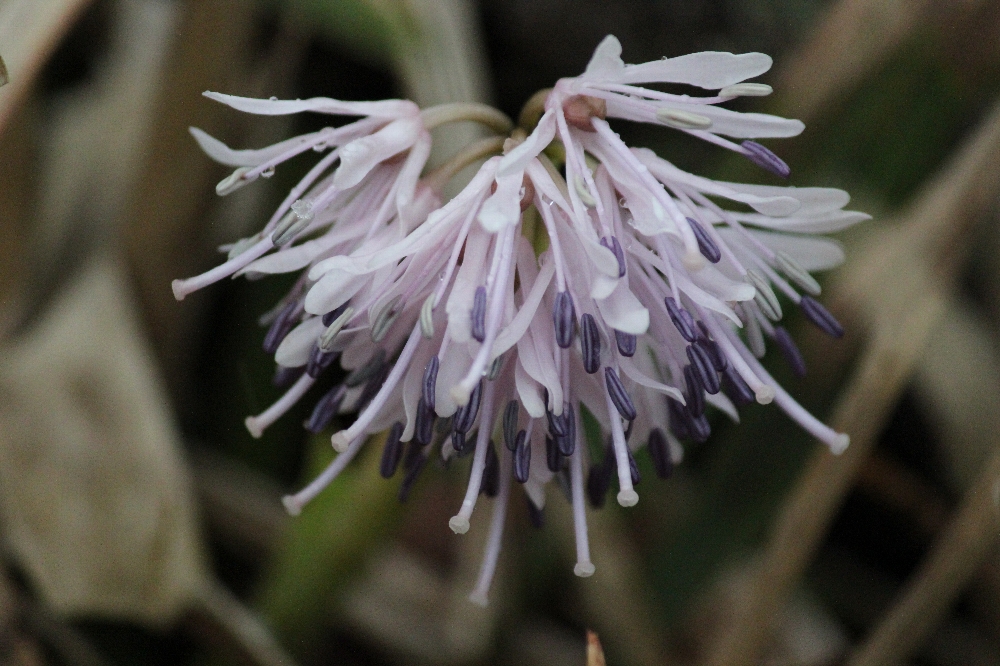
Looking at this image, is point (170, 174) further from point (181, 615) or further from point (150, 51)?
point (181, 615)

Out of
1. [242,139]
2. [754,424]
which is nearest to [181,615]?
[242,139]

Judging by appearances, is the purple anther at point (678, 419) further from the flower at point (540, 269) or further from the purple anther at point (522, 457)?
the purple anther at point (522, 457)

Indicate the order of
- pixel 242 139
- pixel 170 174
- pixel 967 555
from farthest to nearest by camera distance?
pixel 242 139
pixel 170 174
pixel 967 555

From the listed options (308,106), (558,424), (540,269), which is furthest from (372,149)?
(558,424)

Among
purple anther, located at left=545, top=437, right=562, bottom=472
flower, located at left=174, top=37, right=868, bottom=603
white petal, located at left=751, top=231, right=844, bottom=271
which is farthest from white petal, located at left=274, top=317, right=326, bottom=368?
white petal, located at left=751, top=231, right=844, bottom=271

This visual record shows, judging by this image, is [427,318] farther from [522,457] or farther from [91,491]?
[91,491]

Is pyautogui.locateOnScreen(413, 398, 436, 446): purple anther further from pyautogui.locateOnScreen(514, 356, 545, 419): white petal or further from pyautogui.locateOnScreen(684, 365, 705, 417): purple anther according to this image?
pyautogui.locateOnScreen(684, 365, 705, 417): purple anther
